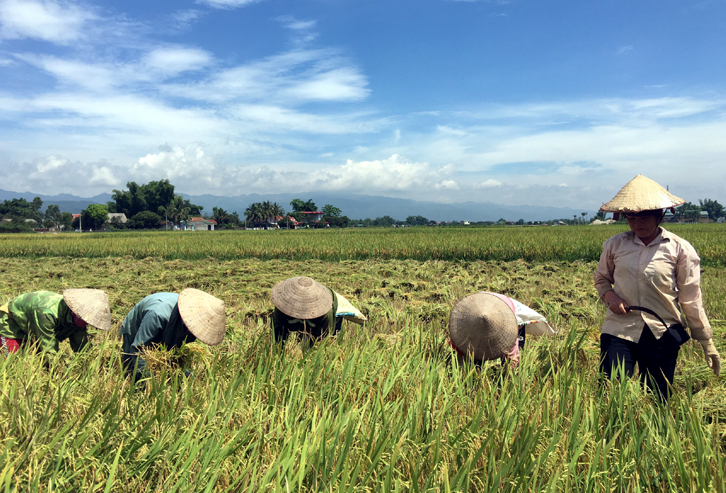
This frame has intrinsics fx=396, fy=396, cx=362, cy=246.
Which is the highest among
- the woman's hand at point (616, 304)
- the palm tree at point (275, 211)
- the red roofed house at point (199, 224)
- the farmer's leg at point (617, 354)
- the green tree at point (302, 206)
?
the green tree at point (302, 206)

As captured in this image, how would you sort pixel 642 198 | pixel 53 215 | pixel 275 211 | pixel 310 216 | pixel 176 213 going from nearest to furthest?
pixel 642 198, pixel 53 215, pixel 176 213, pixel 275 211, pixel 310 216

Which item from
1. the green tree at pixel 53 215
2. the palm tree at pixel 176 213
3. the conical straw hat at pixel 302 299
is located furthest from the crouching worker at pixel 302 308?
the green tree at pixel 53 215

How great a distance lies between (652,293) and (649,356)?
0.42 meters

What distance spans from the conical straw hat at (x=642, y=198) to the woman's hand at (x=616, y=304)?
565 mm

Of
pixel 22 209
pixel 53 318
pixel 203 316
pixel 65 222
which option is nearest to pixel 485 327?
pixel 203 316

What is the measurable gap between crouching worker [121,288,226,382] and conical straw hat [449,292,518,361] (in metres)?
1.71

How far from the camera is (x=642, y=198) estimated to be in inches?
95.6

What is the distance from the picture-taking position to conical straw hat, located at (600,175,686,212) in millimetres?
2383

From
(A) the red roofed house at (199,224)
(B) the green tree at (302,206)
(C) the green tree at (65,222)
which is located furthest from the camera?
(B) the green tree at (302,206)

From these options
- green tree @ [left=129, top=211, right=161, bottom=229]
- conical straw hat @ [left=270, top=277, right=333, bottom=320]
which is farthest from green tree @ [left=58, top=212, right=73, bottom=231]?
conical straw hat @ [left=270, top=277, right=333, bottom=320]

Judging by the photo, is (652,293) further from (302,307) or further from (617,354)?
(302,307)

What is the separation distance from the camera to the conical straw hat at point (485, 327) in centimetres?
261

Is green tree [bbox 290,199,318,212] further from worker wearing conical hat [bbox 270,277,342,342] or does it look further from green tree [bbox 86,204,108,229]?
worker wearing conical hat [bbox 270,277,342,342]

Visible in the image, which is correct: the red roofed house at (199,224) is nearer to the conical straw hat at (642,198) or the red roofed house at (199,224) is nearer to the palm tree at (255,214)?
the palm tree at (255,214)
